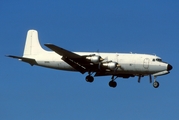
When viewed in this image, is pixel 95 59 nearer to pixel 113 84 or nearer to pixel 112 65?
pixel 112 65

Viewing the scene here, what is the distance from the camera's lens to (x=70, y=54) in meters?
56.0

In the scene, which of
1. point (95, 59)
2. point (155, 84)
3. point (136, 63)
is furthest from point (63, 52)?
point (155, 84)

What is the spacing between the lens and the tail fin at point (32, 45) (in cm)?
6210

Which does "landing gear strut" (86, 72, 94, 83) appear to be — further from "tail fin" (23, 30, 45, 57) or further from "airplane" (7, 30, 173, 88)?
"tail fin" (23, 30, 45, 57)

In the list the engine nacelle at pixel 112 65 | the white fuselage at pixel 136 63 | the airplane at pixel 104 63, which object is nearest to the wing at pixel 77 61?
the airplane at pixel 104 63

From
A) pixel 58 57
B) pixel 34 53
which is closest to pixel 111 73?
pixel 58 57

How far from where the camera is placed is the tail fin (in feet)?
204

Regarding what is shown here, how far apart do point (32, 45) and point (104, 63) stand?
452 inches

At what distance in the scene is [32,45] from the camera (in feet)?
207

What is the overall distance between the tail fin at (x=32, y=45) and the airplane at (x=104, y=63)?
1.86 metres

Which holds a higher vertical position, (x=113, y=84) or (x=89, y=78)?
(x=89, y=78)

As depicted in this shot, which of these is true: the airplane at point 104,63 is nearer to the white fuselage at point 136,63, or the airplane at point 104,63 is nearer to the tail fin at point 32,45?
the white fuselage at point 136,63

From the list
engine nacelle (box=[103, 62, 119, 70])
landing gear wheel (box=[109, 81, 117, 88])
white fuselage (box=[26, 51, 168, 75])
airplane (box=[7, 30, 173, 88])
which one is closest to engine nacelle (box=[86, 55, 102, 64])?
airplane (box=[7, 30, 173, 88])

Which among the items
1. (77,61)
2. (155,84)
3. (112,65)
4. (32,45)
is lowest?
(155,84)
